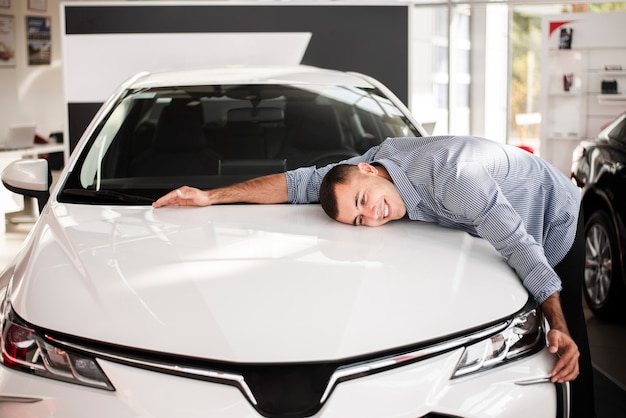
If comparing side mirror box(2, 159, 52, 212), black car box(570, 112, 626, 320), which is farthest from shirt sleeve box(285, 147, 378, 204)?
black car box(570, 112, 626, 320)

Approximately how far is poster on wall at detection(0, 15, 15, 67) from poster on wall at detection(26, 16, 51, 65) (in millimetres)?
444

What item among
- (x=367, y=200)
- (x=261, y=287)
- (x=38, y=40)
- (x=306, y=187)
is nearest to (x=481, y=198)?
(x=367, y=200)

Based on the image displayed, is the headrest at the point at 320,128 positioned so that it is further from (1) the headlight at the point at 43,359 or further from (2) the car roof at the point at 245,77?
(1) the headlight at the point at 43,359

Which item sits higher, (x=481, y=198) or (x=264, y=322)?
(x=481, y=198)

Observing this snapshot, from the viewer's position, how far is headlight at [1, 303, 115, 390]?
1.80m

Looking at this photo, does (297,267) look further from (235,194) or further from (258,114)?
(258,114)

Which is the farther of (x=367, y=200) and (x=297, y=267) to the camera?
(x=367, y=200)

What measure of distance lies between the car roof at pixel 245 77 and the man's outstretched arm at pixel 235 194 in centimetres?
75

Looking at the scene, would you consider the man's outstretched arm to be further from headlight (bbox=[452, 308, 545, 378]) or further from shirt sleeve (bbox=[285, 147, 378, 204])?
headlight (bbox=[452, 308, 545, 378])

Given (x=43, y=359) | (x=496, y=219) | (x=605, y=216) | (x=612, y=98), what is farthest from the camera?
(x=612, y=98)

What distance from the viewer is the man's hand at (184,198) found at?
2.70 metres

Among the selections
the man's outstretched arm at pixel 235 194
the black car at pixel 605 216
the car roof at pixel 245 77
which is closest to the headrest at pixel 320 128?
the car roof at pixel 245 77

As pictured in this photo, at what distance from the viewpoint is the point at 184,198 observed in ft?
8.87

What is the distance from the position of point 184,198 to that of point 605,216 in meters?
2.58
